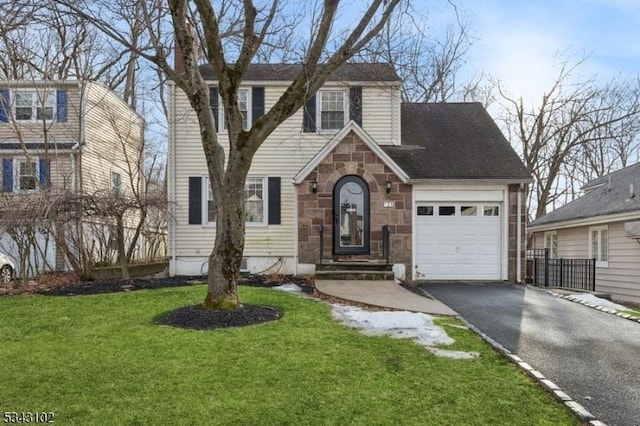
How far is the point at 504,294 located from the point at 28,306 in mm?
9774

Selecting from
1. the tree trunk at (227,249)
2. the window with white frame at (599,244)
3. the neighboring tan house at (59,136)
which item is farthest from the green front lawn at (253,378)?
the window with white frame at (599,244)

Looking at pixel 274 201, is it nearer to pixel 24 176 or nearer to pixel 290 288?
pixel 290 288

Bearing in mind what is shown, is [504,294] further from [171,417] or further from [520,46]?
[171,417]

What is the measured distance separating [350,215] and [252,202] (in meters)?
3.10

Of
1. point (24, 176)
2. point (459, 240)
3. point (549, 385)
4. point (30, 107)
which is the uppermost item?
point (30, 107)

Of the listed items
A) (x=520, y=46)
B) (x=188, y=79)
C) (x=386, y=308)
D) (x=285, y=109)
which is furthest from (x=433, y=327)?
(x=520, y=46)

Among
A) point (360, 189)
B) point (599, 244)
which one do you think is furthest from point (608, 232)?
point (360, 189)

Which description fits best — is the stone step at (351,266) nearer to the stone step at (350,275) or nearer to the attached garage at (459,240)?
the stone step at (350,275)

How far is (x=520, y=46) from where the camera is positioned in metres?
13.0

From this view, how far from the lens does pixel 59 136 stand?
17.4m

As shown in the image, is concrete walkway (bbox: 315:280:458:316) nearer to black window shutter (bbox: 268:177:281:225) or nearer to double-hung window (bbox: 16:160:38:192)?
black window shutter (bbox: 268:177:281:225)

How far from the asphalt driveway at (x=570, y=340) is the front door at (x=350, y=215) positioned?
2.57 metres

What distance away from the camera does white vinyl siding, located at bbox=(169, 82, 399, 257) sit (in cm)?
1416

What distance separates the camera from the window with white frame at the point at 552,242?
1976 cm
